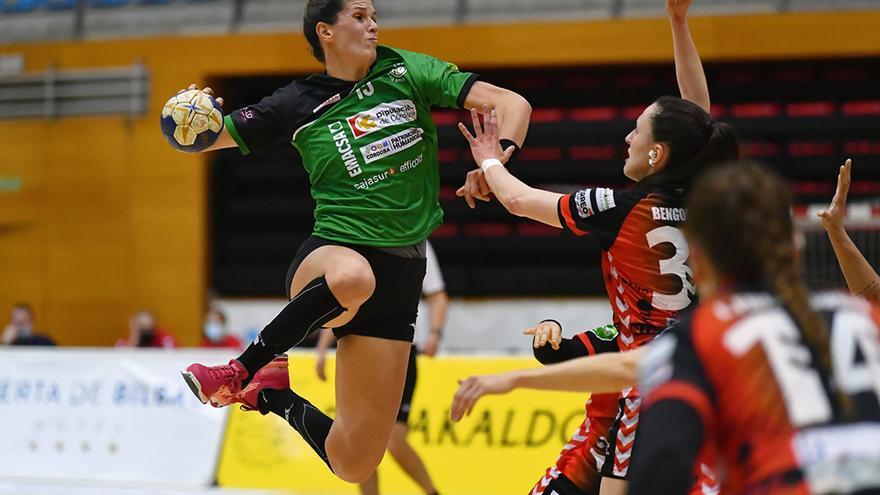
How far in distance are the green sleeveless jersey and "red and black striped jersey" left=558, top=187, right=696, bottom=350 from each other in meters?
1.04

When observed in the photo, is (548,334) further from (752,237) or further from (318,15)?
(752,237)

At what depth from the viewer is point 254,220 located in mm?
14617

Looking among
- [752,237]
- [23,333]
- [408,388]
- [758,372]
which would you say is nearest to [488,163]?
[752,237]

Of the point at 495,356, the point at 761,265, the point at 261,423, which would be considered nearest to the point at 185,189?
the point at 261,423

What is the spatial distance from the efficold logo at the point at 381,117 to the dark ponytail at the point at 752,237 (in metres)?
2.60

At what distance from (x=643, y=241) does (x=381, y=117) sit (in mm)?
1419

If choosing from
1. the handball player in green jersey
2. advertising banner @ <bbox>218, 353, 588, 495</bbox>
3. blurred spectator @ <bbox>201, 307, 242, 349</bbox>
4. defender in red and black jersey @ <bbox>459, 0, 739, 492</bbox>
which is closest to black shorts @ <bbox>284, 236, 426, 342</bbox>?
the handball player in green jersey

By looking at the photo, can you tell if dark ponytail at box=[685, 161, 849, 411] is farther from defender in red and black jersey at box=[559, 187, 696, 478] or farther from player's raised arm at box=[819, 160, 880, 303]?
player's raised arm at box=[819, 160, 880, 303]

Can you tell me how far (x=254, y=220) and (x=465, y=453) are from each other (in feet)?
22.4

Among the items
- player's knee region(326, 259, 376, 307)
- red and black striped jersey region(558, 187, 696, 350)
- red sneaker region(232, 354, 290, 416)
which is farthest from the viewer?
red sneaker region(232, 354, 290, 416)

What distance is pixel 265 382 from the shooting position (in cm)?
494

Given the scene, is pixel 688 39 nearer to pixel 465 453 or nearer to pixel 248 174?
pixel 465 453

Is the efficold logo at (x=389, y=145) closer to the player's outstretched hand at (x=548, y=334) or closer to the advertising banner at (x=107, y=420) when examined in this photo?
the player's outstretched hand at (x=548, y=334)

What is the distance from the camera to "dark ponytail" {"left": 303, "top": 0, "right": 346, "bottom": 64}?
477cm
